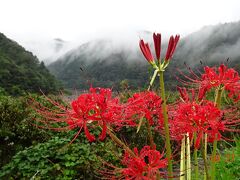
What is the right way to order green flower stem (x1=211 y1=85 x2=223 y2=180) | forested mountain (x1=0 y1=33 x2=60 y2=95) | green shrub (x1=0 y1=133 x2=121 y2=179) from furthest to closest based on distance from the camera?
1. forested mountain (x1=0 y1=33 x2=60 y2=95)
2. green shrub (x1=0 y1=133 x2=121 y2=179)
3. green flower stem (x1=211 y1=85 x2=223 y2=180)

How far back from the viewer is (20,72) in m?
38.3

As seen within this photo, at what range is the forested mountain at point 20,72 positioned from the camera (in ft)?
117

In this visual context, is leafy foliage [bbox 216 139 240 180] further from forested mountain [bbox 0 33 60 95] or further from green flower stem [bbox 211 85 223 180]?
forested mountain [bbox 0 33 60 95]

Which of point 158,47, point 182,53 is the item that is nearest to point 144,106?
point 158,47

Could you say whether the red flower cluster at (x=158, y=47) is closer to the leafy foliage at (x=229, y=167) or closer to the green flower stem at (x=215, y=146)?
the green flower stem at (x=215, y=146)

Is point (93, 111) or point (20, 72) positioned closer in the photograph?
point (93, 111)

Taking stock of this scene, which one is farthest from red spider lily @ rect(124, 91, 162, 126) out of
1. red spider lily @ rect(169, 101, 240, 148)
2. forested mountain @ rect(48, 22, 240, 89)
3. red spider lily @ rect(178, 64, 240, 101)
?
forested mountain @ rect(48, 22, 240, 89)

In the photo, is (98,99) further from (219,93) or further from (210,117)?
(219,93)

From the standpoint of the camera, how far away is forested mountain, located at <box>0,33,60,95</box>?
35725mm

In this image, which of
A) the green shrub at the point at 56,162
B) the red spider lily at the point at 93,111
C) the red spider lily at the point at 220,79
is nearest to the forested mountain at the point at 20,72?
the green shrub at the point at 56,162

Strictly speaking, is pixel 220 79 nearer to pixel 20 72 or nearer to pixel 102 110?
pixel 102 110

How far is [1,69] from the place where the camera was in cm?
3747

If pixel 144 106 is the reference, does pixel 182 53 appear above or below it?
above

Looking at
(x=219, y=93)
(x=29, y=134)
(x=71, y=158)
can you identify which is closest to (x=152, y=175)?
(x=219, y=93)
